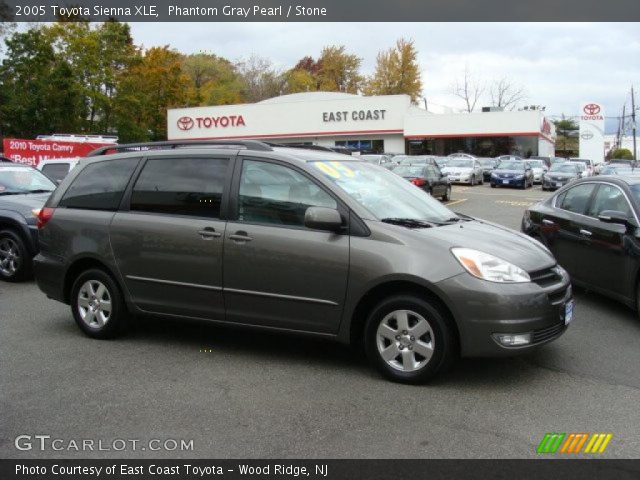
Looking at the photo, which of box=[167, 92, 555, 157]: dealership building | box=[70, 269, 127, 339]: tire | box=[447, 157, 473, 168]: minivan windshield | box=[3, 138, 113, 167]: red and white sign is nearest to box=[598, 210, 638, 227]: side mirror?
box=[70, 269, 127, 339]: tire

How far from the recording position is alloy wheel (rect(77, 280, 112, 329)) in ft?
19.5

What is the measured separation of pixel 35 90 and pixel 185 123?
12401 mm

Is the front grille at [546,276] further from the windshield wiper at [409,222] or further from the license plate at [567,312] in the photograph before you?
the windshield wiper at [409,222]

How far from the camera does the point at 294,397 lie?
449 cm

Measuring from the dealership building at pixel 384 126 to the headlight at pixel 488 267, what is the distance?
141 feet

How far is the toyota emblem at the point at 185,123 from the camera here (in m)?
55.2

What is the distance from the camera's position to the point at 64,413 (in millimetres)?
4250

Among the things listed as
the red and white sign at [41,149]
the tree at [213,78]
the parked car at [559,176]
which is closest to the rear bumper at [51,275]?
the red and white sign at [41,149]

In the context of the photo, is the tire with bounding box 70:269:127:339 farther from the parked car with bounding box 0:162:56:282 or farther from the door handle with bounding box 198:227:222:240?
the parked car with bounding box 0:162:56:282

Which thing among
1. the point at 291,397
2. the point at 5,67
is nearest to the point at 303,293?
the point at 291,397

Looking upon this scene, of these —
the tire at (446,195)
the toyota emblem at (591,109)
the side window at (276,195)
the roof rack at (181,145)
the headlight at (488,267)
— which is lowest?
the tire at (446,195)

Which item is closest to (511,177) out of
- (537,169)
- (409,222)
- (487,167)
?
(537,169)

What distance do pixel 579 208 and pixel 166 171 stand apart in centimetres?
488

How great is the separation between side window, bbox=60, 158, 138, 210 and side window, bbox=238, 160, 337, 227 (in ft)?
4.37
